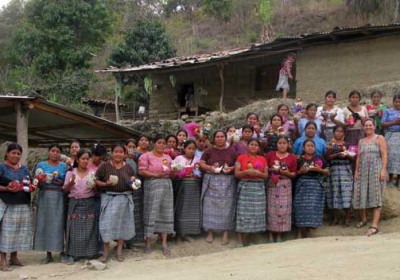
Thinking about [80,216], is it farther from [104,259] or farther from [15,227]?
[15,227]

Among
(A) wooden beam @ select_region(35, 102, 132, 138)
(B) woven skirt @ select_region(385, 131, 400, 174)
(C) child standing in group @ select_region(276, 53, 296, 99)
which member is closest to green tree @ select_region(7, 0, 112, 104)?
(C) child standing in group @ select_region(276, 53, 296, 99)

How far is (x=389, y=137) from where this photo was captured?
7.16m

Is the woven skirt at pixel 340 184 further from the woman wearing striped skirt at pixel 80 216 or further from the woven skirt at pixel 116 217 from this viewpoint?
the woman wearing striped skirt at pixel 80 216

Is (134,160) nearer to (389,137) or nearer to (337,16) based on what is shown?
(389,137)

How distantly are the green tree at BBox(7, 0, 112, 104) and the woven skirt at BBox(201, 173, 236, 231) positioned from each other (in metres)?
16.4

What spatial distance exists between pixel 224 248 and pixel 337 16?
27.5m

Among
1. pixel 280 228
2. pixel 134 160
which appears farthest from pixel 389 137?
pixel 134 160

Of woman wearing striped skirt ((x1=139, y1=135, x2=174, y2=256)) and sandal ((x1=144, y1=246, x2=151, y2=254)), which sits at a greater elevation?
woman wearing striped skirt ((x1=139, y1=135, x2=174, y2=256))

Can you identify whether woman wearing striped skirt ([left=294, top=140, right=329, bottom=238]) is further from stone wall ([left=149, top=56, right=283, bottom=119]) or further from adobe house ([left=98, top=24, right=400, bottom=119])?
stone wall ([left=149, top=56, right=283, bottom=119])

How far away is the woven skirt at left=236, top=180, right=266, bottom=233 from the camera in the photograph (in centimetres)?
639

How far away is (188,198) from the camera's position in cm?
673

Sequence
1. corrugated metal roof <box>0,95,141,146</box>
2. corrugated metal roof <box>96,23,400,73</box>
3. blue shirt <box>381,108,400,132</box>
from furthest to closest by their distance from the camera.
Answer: corrugated metal roof <box>96,23,400,73</box> → corrugated metal roof <box>0,95,141,146</box> → blue shirt <box>381,108,400,132</box>

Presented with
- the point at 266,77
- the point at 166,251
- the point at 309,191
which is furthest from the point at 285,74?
the point at 166,251

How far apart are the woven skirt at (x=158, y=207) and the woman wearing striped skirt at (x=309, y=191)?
1667 millimetres
